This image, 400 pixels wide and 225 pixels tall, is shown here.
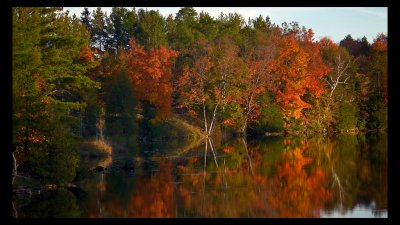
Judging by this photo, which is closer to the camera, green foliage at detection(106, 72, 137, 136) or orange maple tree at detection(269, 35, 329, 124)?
green foliage at detection(106, 72, 137, 136)

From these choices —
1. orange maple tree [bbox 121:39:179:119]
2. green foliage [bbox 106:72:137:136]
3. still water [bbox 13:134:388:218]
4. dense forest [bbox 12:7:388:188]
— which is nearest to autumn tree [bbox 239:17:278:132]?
dense forest [bbox 12:7:388:188]

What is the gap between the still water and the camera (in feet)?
70.7

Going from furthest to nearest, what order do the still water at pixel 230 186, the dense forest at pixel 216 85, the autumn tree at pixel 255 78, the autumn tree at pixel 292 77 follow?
the autumn tree at pixel 292 77
the autumn tree at pixel 255 78
the dense forest at pixel 216 85
the still water at pixel 230 186

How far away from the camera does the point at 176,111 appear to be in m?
60.9

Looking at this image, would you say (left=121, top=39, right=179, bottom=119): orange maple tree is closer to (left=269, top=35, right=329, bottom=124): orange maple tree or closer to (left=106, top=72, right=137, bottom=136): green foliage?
(left=106, top=72, right=137, bottom=136): green foliage

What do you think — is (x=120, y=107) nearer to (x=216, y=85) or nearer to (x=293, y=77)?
(x=216, y=85)

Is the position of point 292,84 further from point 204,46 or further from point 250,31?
point 250,31

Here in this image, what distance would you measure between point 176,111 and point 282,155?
2267 centimetres

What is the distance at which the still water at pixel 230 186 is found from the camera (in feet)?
70.7

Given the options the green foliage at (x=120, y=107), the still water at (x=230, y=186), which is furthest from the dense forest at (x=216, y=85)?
the still water at (x=230, y=186)

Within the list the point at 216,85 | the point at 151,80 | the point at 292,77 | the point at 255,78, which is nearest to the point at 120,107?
the point at 151,80

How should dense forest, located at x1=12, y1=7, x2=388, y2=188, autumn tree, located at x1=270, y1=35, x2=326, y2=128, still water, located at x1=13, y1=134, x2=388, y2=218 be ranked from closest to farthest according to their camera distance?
1. still water, located at x1=13, y1=134, x2=388, y2=218
2. dense forest, located at x1=12, y1=7, x2=388, y2=188
3. autumn tree, located at x1=270, y1=35, x2=326, y2=128

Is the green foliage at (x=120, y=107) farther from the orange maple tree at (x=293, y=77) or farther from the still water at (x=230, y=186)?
the orange maple tree at (x=293, y=77)

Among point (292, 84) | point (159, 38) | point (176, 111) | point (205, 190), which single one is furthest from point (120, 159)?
point (159, 38)
